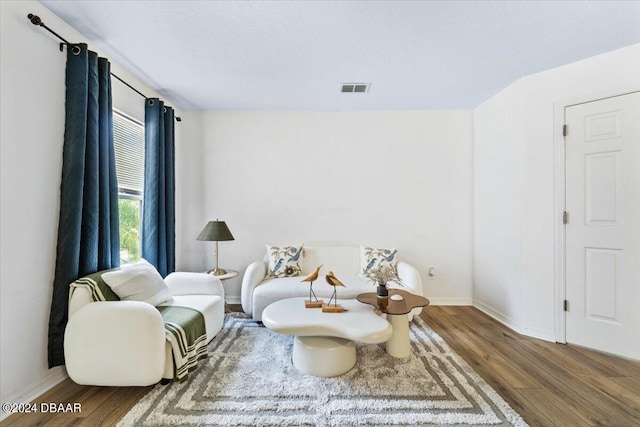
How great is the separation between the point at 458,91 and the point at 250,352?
3.46m

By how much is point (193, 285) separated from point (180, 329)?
81cm

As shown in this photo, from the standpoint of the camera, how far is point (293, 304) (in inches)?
90.4

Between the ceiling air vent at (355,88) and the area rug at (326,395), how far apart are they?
2.65 metres

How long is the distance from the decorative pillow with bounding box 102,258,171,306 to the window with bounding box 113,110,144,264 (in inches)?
25.9

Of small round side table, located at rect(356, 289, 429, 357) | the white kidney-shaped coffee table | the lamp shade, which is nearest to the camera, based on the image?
the white kidney-shaped coffee table

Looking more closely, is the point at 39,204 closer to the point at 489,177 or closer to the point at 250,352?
the point at 250,352

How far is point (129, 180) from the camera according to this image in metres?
2.83

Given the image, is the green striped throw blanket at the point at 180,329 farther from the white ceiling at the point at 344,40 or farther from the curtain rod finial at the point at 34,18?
the white ceiling at the point at 344,40

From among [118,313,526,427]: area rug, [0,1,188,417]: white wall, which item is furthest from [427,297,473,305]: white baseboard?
[0,1,188,417]: white wall

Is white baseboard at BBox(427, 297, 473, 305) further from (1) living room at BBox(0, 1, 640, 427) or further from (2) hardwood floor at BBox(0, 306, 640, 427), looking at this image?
(2) hardwood floor at BBox(0, 306, 640, 427)

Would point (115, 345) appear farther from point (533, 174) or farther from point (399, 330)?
point (533, 174)

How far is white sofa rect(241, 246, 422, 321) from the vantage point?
2852mm

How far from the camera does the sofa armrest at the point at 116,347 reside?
1.73 metres

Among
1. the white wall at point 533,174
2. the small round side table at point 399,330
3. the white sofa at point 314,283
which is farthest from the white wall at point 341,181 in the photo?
the small round side table at point 399,330
